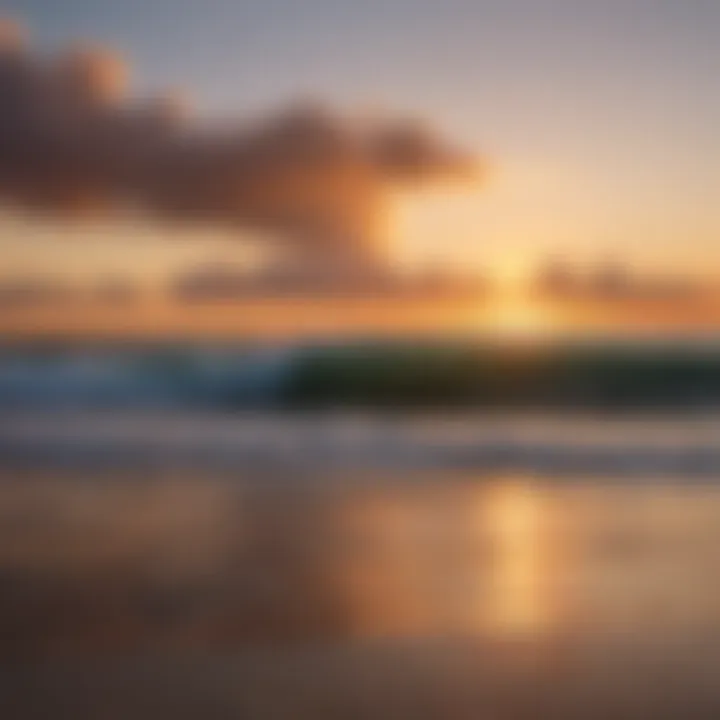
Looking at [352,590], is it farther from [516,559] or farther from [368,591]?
[516,559]

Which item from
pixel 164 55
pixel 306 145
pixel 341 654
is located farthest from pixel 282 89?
pixel 341 654

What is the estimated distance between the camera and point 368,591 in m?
2.46

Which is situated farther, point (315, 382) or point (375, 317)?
point (315, 382)

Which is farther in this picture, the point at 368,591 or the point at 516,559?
the point at 516,559

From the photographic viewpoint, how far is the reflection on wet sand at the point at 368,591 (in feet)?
6.48

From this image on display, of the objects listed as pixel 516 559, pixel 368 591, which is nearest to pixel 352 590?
pixel 368 591

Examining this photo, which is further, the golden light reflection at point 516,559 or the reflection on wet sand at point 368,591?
the golden light reflection at point 516,559

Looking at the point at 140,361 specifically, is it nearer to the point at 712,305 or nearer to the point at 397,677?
the point at 712,305

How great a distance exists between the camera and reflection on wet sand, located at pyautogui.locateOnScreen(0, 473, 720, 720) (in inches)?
77.7

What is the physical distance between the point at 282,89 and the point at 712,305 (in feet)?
6.92

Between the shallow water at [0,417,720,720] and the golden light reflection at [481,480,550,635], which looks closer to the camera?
the shallow water at [0,417,720,720]

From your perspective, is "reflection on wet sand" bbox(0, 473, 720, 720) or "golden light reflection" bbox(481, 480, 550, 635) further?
"golden light reflection" bbox(481, 480, 550, 635)

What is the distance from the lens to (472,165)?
13.2 ft

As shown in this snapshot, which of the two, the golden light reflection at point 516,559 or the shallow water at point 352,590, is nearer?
the shallow water at point 352,590
